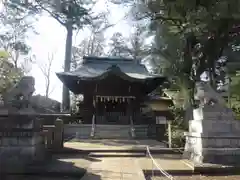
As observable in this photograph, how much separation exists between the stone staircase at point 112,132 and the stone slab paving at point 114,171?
9147 millimetres

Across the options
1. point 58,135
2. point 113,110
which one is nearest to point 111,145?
point 58,135

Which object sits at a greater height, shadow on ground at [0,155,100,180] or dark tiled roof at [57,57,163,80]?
dark tiled roof at [57,57,163,80]

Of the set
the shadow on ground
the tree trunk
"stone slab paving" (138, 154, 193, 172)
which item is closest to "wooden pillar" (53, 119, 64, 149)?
the shadow on ground

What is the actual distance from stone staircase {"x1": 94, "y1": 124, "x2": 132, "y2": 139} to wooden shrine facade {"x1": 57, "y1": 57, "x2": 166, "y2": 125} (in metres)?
1.32

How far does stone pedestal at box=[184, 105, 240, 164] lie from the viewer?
8.41 m

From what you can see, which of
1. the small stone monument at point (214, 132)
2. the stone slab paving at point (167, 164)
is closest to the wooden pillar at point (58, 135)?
the stone slab paving at point (167, 164)

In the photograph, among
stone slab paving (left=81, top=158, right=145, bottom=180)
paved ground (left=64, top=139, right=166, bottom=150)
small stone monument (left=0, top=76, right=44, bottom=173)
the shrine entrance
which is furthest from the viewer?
the shrine entrance

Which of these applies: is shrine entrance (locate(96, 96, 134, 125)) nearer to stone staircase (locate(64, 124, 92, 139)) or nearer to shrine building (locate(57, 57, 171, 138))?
shrine building (locate(57, 57, 171, 138))

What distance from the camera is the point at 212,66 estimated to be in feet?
49.6

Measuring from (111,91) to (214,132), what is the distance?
15.7 m

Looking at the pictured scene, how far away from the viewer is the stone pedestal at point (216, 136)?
331 inches

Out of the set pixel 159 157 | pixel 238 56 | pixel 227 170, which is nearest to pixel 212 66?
pixel 238 56

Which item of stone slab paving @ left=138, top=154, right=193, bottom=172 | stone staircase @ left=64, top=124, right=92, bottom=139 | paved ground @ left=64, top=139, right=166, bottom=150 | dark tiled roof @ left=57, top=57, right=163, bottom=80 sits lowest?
stone slab paving @ left=138, top=154, right=193, bottom=172

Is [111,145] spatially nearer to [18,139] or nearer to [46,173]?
[18,139]
